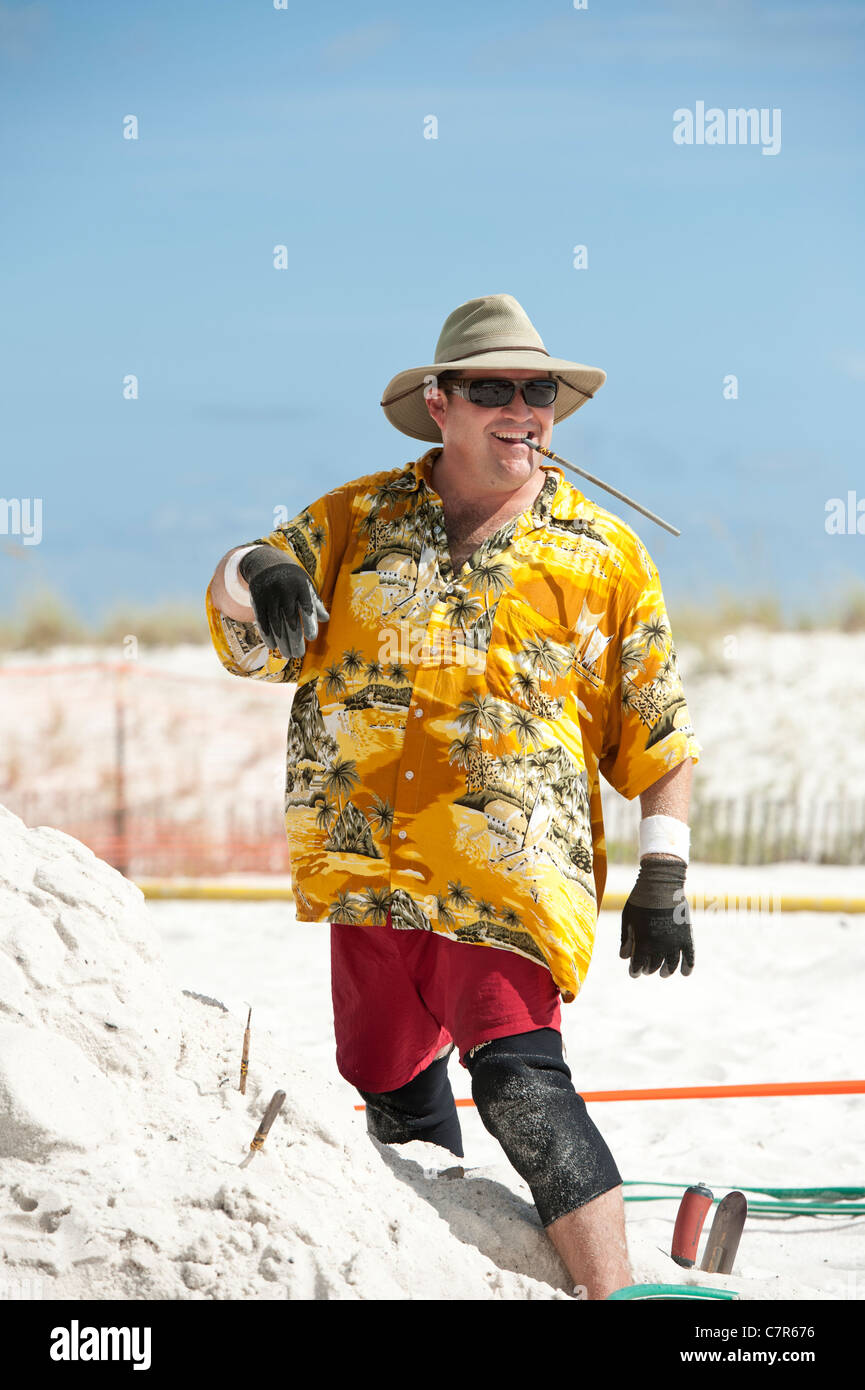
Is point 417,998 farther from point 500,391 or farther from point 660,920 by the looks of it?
point 500,391

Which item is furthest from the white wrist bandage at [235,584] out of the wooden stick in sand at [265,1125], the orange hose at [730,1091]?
the orange hose at [730,1091]

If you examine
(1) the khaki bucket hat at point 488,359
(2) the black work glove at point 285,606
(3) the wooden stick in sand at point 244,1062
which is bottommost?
(3) the wooden stick in sand at point 244,1062

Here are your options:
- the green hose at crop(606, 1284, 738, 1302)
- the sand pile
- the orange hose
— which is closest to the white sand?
the sand pile

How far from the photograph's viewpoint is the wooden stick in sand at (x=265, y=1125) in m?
2.10

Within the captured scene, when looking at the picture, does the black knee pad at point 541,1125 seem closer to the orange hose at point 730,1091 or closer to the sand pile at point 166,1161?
the sand pile at point 166,1161

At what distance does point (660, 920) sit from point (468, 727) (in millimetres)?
500

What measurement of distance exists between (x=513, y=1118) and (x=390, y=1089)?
423mm

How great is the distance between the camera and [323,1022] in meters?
4.88

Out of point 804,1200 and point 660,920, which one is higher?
point 660,920

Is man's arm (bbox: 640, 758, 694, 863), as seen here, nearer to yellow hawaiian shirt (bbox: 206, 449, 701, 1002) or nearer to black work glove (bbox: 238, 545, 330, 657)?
yellow hawaiian shirt (bbox: 206, 449, 701, 1002)

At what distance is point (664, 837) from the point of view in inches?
99.3

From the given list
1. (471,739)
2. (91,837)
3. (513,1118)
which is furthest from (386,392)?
(91,837)

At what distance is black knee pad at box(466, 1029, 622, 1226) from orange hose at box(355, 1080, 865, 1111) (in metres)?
1.46

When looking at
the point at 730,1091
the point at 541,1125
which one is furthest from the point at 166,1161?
the point at 730,1091
